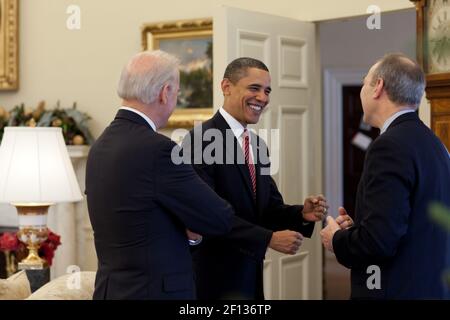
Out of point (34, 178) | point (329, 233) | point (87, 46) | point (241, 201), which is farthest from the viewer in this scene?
point (87, 46)

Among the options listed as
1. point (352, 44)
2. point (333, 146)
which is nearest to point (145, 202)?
point (352, 44)

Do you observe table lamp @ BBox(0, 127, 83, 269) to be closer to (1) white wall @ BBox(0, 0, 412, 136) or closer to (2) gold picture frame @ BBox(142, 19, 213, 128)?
(2) gold picture frame @ BBox(142, 19, 213, 128)

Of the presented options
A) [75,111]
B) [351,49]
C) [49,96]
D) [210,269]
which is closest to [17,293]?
[210,269]

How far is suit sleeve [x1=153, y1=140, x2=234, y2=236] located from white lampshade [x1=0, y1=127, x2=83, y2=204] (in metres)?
1.77

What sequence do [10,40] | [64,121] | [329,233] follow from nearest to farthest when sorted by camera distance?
[329,233] → [64,121] → [10,40]

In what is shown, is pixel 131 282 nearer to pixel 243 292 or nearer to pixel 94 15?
pixel 243 292

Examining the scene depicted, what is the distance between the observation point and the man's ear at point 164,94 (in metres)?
2.65

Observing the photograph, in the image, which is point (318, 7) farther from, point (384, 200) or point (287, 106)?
point (384, 200)

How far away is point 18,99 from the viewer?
7254mm

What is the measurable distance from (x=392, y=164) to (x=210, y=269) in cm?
107

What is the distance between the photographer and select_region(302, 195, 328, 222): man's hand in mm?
3498

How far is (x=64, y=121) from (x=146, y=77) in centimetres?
410

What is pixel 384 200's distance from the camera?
2.59 meters

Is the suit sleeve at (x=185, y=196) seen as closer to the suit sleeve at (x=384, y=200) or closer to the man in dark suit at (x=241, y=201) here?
the suit sleeve at (x=384, y=200)
